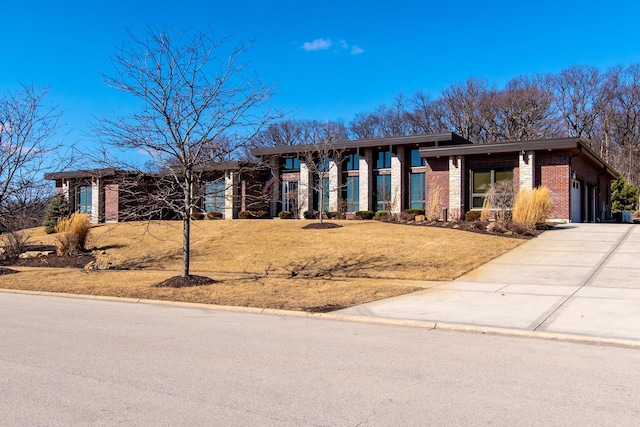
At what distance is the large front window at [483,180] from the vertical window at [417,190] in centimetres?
498

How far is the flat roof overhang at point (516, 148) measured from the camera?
960 inches

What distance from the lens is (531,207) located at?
20.9 meters

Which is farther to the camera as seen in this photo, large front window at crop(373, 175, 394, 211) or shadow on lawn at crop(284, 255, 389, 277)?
large front window at crop(373, 175, 394, 211)

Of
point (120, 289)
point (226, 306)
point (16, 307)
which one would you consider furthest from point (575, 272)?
point (16, 307)

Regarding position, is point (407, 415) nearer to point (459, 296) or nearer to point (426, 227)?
point (459, 296)

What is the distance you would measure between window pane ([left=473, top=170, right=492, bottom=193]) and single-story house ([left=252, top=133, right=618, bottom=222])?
53 millimetres

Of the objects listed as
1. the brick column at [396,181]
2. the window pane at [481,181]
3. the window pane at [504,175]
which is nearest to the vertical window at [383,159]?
the brick column at [396,181]

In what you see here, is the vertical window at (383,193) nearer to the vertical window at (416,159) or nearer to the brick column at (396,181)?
the brick column at (396,181)

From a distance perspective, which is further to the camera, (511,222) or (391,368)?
(511,222)

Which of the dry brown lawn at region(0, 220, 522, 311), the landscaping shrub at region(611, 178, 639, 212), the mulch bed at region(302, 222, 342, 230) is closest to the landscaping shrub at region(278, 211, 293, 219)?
the dry brown lawn at region(0, 220, 522, 311)

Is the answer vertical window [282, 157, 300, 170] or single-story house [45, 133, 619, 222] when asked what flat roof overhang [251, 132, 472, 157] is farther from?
vertical window [282, 157, 300, 170]

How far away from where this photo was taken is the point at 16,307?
432 inches

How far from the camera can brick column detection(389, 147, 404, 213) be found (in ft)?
107

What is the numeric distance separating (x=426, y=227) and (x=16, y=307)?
1620 cm
